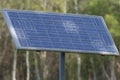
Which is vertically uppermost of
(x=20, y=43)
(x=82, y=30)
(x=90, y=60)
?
(x=90, y=60)

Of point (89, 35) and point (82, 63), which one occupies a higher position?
point (82, 63)

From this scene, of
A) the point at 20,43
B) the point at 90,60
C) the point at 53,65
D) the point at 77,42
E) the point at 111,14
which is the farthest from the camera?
the point at 53,65

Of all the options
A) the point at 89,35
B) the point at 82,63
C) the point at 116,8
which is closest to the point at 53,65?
the point at 82,63

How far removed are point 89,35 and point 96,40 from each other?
0.47 ft

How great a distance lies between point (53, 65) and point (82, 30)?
29.1 metres

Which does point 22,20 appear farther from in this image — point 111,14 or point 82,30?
point 111,14

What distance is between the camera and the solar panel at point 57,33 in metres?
7.18

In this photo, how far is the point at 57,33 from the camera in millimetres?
7504

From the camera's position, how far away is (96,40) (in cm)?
770

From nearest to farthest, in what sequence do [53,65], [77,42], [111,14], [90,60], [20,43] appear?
[20,43] < [77,42] < [111,14] < [90,60] < [53,65]

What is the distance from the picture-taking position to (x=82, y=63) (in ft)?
114

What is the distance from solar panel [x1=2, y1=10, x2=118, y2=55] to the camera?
7.18 meters

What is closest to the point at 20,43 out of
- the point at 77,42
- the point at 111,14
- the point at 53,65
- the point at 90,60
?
the point at 77,42

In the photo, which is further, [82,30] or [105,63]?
[105,63]
